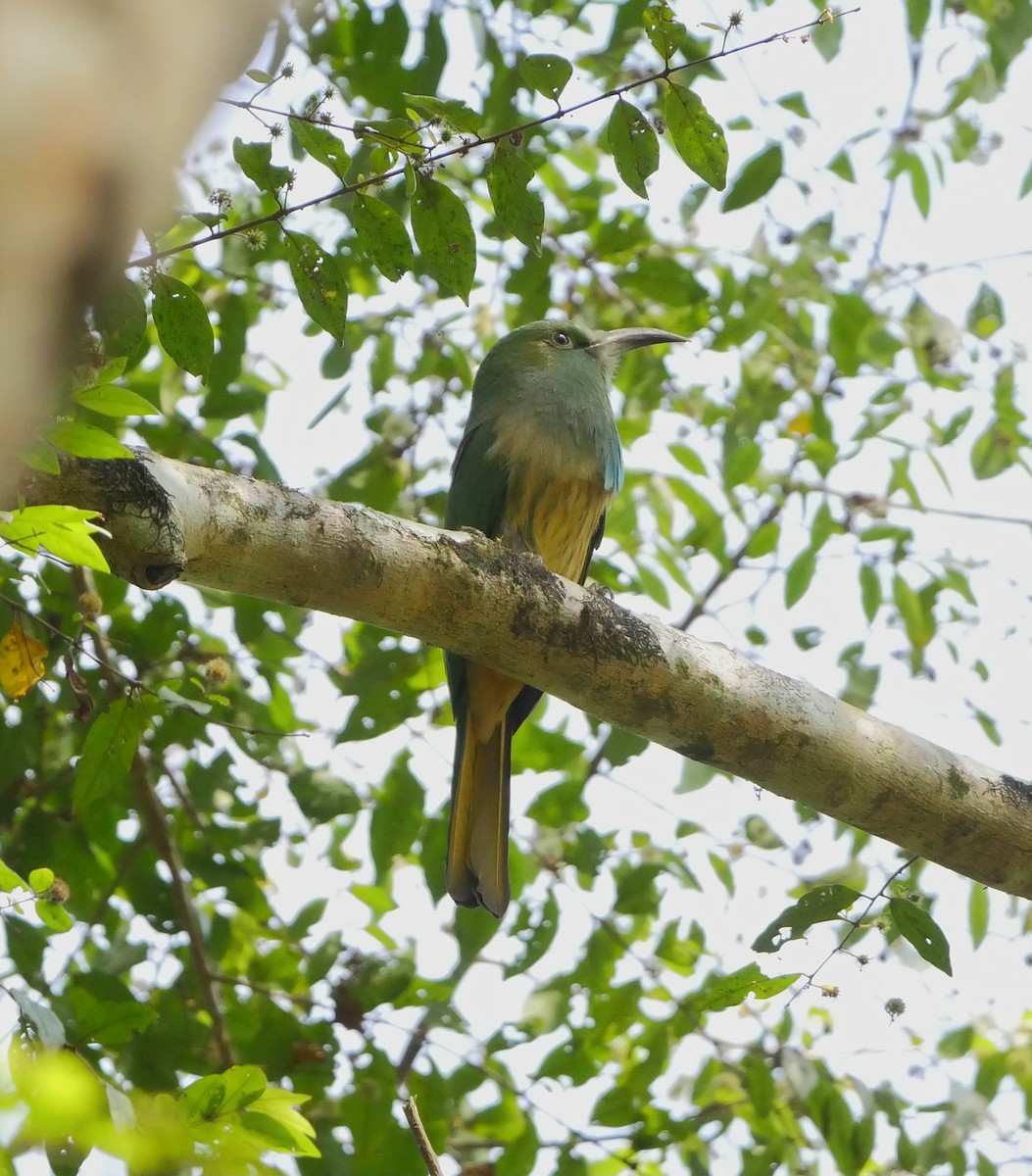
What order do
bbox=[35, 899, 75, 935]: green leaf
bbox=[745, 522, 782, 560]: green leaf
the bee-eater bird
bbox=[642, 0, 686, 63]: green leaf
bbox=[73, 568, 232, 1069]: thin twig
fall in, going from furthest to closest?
bbox=[745, 522, 782, 560]: green leaf < the bee-eater bird < bbox=[73, 568, 232, 1069]: thin twig < bbox=[642, 0, 686, 63]: green leaf < bbox=[35, 899, 75, 935]: green leaf

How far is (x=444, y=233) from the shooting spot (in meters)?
2.34

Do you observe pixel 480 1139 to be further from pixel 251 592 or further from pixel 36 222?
pixel 36 222

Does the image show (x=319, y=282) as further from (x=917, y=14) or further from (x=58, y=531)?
(x=917, y=14)

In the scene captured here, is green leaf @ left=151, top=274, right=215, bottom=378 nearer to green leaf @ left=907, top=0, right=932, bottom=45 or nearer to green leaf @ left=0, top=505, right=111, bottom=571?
green leaf @ left=0, top=505, right=111, bottom=571

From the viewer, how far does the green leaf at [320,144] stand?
2227mm

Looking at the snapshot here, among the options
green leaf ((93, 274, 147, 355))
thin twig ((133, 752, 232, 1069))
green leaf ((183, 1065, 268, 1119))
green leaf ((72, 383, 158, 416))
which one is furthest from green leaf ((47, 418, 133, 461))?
thin twig ((133, 752, 232, 1069))

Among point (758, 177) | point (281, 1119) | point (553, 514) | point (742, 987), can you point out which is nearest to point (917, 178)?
point (758, 177)

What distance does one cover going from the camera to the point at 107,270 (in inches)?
24.3

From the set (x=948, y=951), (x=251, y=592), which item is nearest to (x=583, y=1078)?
(x=948, y=951)

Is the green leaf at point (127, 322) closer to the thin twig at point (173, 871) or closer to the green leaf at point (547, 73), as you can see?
the green leaf at point (547, 73)

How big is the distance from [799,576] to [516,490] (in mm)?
877

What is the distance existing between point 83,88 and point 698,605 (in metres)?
3.86

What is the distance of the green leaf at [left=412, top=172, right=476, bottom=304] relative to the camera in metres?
2.33

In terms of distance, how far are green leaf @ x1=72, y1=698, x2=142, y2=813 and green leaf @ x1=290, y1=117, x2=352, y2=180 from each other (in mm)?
1107
